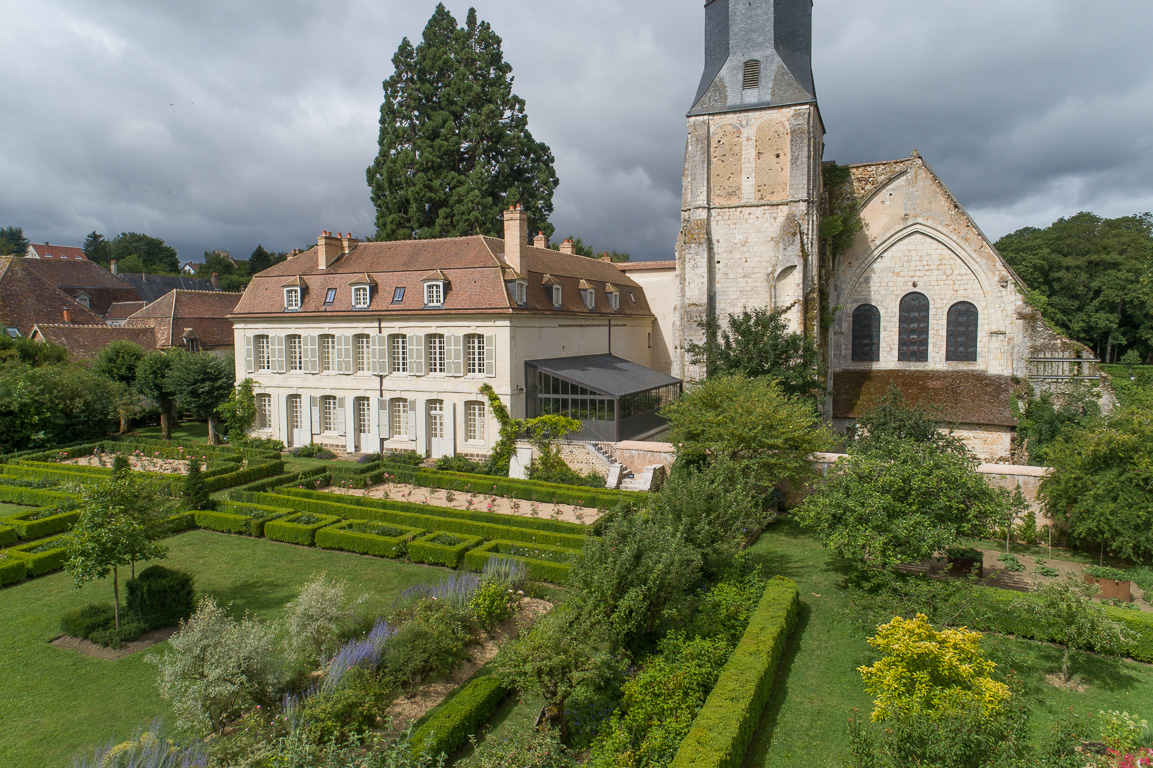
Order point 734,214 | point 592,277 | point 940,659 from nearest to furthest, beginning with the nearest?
point 940,659 < point 734,214 < point 592,277

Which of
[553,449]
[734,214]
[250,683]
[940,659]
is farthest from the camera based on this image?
[734,214]

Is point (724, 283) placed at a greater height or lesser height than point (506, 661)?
greater

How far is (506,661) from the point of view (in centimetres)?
852

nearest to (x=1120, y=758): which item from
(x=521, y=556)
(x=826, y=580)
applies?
(x=826, y=580)

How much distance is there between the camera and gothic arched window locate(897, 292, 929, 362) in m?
26.8

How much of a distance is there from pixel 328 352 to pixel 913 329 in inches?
939

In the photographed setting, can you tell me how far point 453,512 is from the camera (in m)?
17.6

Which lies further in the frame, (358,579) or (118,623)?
(358,579)

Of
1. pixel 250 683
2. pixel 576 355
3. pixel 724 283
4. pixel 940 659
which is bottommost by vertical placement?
pixel 250 683

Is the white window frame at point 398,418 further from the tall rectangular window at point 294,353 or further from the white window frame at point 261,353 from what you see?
the white window frame at point 261,353

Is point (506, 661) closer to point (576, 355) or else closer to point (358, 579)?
point (358, 579)

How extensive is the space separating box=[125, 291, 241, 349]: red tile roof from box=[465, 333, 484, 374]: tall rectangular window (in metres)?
20.7

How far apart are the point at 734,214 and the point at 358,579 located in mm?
18937

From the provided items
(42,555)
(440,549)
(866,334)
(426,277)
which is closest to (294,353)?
(426,277)
